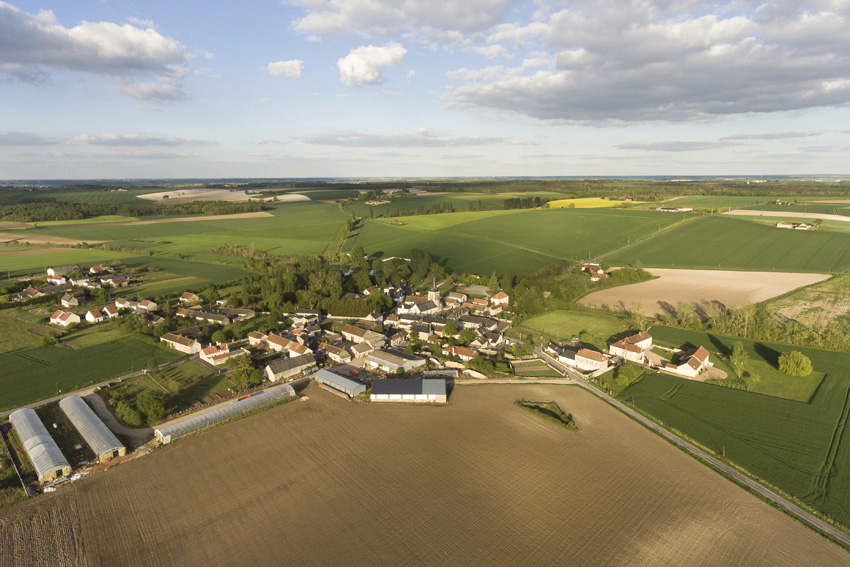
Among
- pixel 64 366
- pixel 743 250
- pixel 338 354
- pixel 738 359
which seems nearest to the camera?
pixel 738 359

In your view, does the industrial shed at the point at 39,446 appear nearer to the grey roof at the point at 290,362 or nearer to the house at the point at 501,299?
the grey roof at the point at 290,362

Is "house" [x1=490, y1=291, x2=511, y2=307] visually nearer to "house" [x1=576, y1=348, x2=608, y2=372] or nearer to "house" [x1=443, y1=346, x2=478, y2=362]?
"house" [x1=443, y1=346, x2=478, y2=362]

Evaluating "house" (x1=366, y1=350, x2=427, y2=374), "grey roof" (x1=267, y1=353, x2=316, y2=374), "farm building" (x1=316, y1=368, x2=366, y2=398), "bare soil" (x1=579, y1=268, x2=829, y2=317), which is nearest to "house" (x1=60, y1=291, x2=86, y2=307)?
"grey roof" (x1=267, y1=353, x2=316, y2=374)

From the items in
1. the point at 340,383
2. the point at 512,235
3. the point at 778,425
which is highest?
the point at 512,235

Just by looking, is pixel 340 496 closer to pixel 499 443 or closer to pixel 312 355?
pixel 499 443

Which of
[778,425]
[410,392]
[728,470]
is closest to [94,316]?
[410,392]

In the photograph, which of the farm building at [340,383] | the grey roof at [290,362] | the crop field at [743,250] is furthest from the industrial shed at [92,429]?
the crop field at [743,250]

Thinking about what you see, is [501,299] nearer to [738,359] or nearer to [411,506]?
[738,359]

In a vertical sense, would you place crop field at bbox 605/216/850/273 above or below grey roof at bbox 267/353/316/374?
above
